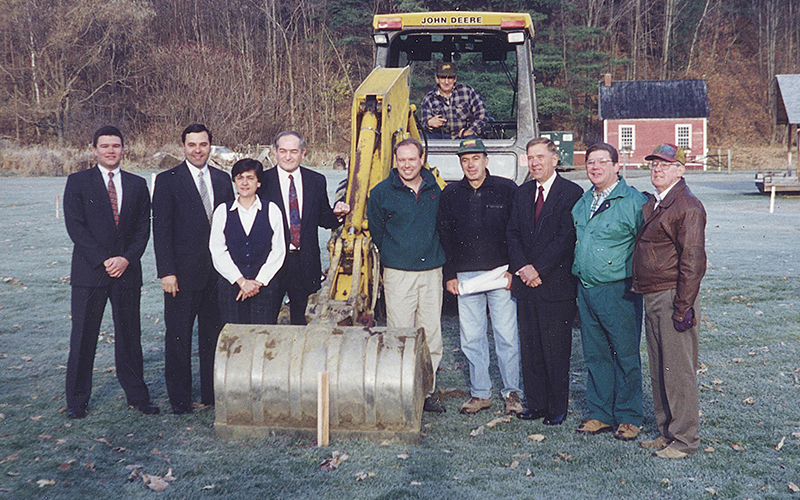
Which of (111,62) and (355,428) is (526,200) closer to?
(355,428)

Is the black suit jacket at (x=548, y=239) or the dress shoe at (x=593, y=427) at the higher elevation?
the black suit jacket at (x=548, y=239)

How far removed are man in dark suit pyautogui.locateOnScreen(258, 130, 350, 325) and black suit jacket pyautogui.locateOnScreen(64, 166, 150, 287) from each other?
0.99m

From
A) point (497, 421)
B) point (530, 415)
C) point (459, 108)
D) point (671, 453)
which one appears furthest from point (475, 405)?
point (459, 108)

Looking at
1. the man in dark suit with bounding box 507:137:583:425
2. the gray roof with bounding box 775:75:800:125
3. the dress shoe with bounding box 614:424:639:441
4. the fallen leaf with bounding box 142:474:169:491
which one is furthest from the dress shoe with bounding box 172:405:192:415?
Result: the gray roof with bounding box 775:75:800:125

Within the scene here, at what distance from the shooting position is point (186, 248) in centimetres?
539

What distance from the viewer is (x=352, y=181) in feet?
18.8

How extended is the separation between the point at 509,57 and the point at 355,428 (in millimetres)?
5163

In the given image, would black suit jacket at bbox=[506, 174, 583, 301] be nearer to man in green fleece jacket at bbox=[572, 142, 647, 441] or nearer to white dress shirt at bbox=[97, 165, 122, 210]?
man in green fleece jacket at bbox=[572, 142, 647, 441]

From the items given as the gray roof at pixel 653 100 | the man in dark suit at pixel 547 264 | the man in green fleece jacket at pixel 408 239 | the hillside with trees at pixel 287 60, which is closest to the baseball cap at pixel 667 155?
the man in dark suit at pixel 547 264

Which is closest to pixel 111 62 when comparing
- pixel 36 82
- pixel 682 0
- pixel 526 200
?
pixel 36 82

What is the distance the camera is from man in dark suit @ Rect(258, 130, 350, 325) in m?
5.51

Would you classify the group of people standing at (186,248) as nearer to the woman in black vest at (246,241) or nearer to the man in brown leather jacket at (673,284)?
the woman in black vest at (246,241)

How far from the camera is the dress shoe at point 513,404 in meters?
5.39

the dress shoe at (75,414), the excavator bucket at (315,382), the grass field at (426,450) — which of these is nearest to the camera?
the grass field at (426,450)
